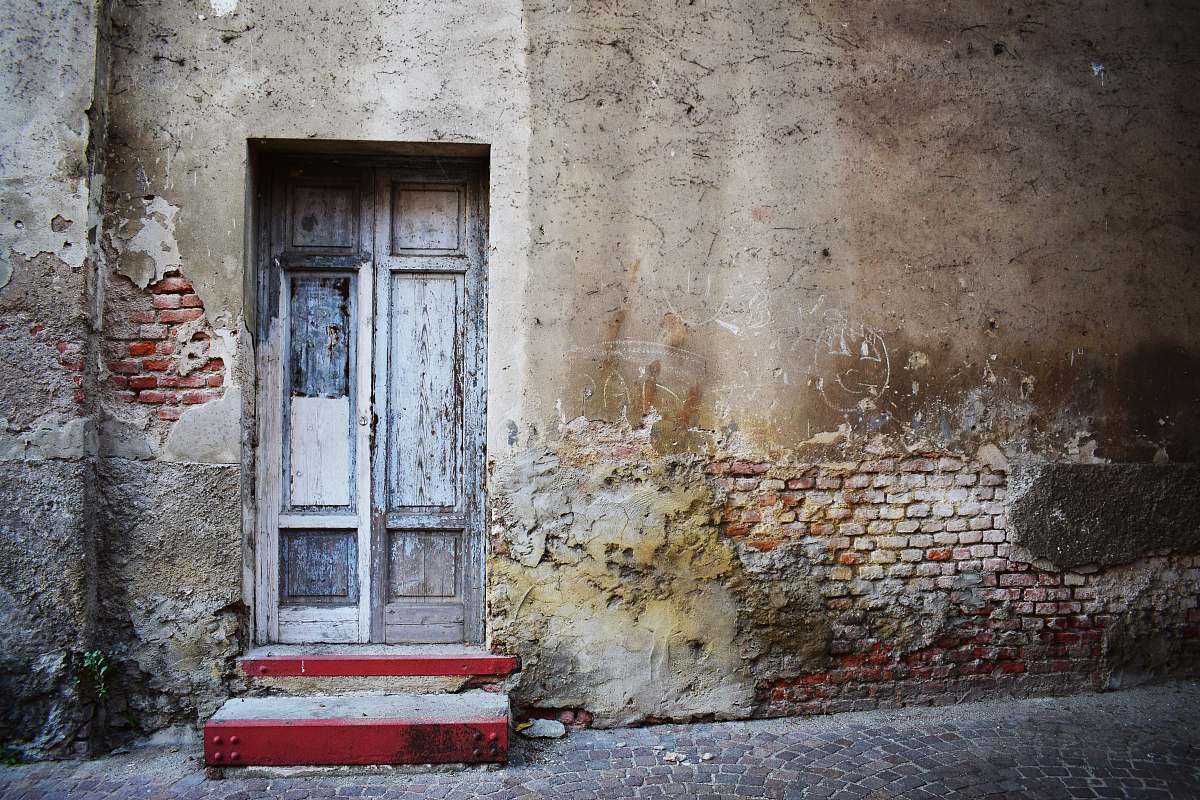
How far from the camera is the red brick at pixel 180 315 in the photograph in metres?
3.52

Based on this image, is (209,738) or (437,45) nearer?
(209,738)

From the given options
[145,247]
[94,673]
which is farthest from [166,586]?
[145,247]

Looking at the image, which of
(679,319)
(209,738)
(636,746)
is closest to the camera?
(209,738)

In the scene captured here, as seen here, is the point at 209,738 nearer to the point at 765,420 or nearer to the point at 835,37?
the point at 765,420

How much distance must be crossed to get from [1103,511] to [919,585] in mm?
1020

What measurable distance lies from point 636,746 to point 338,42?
349 centimetres

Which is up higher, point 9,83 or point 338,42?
point 338,42

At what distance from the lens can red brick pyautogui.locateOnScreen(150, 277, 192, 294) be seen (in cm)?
353

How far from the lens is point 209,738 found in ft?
10.4

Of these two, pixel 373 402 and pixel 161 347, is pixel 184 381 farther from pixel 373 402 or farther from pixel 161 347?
pixel 373 402

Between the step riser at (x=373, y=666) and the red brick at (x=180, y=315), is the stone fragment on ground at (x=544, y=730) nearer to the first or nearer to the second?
the step riser at (x=373, y=666)

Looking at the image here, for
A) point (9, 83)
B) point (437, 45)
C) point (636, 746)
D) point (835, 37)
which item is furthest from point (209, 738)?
point (835, 37)

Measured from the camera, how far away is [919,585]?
379 cm

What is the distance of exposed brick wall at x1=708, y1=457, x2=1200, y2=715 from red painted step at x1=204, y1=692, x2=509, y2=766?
54.2 inches
